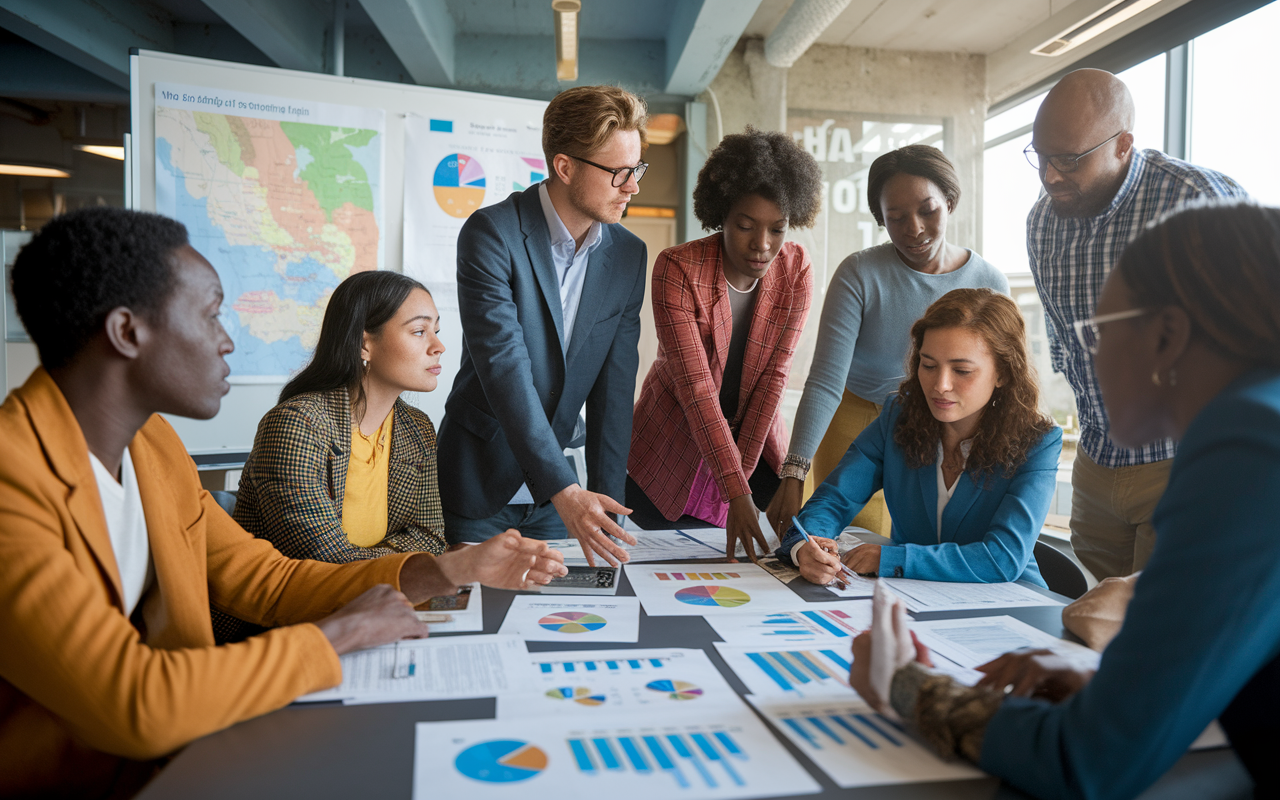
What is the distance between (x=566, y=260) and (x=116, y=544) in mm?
1270

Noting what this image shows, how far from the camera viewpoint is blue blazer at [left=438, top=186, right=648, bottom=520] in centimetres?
178

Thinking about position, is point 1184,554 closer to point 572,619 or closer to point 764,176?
point 572,619

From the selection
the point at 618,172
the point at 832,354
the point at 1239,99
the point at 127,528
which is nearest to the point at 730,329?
the point at 832,354

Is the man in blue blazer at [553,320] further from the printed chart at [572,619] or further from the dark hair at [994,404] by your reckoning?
the dark hair at [994,404]

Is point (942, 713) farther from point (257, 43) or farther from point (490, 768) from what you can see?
point (257, 43)

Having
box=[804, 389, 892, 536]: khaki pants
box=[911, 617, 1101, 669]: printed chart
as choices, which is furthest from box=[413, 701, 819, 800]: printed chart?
box=[804, 389, 892, 536]: khaki pants

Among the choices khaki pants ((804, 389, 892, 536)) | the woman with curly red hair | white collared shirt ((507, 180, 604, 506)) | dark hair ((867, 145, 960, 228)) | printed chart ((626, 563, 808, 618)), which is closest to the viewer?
printed chart ((626, 563, 808, 618))

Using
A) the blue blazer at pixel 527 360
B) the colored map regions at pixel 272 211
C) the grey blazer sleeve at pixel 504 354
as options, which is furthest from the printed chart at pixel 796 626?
the colored map regions at pixel 272 211

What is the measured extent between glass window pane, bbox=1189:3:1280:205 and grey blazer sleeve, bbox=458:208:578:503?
9.19ft

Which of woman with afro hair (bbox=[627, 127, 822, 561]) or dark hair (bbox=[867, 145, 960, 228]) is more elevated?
dark hair (bbox=[867, 145, 960, 228])

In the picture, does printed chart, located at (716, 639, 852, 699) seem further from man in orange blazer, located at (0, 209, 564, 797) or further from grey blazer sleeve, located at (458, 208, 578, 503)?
grey blazer sleeve, located at (458, 208, 578, 503)

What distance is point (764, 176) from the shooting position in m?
2.09

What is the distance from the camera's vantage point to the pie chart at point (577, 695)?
0.91 metres

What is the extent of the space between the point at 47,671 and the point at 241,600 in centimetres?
48
